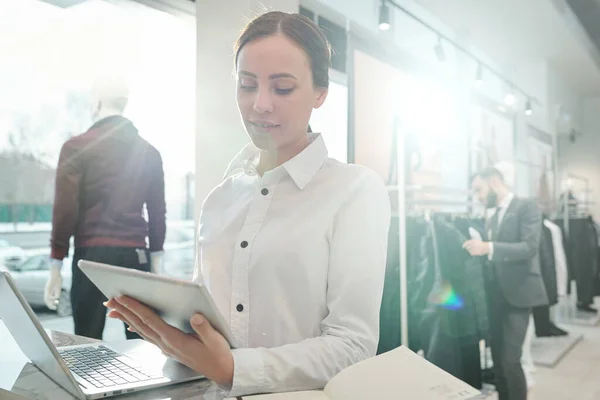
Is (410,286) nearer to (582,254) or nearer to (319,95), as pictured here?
(319,95)

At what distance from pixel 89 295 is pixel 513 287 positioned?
185cm

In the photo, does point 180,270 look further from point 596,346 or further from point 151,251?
point 596,346

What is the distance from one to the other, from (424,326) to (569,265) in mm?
1989

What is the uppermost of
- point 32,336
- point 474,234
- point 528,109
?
point 528,109

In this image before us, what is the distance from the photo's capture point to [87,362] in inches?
35.4

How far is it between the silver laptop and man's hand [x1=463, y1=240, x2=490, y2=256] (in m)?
1.77

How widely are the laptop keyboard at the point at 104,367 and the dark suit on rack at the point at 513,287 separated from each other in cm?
198

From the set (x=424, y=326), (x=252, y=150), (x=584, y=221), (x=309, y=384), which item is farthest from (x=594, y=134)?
(x=309, y=384)

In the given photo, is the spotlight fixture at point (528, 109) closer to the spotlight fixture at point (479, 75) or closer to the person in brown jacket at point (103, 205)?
the spotlight fixture at point (479, 75)

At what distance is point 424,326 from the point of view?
7.77ft

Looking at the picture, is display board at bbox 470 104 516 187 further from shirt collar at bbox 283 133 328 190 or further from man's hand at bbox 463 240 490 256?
shirt collar at bbox 283 133 328 190

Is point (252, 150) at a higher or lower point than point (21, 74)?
lower

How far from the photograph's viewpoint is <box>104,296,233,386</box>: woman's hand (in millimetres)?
768

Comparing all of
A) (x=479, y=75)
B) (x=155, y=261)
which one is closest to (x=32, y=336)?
(x=155, y=261)
